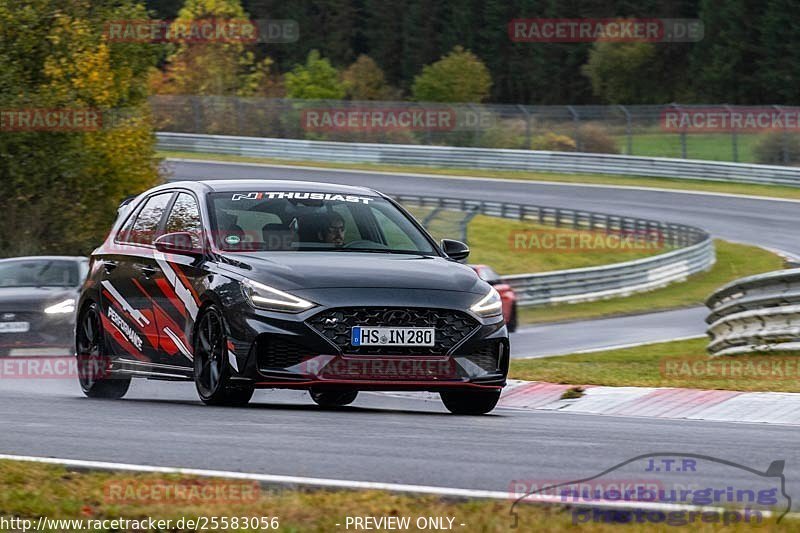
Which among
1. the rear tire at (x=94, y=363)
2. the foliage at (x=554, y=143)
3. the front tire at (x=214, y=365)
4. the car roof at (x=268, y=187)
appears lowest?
the foliage at (x=554, y=143)

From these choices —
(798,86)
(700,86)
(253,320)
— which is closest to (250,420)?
(253,320)

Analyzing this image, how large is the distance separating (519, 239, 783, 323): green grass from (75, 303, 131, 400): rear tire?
1884cm

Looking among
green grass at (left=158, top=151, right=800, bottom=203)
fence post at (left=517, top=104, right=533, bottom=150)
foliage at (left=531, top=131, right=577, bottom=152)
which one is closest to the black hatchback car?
green grass at (left=158, top=151, right=800, bottom=203)

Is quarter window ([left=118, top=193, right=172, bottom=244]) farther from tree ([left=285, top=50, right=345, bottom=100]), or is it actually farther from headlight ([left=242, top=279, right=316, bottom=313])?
tree ([left=285, top=50, right=345, bottom=100])

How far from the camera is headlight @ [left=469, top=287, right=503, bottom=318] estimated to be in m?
9.76

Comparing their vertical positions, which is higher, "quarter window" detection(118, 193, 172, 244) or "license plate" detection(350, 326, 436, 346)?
"quarter window" detection(118, 193, 172, 244)

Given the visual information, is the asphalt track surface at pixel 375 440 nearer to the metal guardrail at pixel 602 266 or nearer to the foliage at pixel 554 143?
the metal guardrail at pixel 602 266

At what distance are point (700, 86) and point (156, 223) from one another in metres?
87.0

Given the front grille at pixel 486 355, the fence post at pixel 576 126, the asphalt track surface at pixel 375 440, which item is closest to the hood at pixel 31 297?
the asphalt track surface at pixel 375 440

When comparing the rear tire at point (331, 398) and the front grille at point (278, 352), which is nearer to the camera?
the front grille at point (278, 352)

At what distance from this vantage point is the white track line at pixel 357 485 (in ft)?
18.5

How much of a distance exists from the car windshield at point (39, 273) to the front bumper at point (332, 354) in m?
10.4

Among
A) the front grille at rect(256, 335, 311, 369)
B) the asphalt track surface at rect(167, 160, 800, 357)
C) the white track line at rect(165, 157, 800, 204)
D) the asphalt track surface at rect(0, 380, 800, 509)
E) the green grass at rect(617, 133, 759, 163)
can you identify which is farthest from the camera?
the green grass at rect(617, 133, 759, 163)

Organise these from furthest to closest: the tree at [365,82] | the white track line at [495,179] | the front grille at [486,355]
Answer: the tree at [365,82]
the white track line at [495,179]
the front grille at [486,355]
